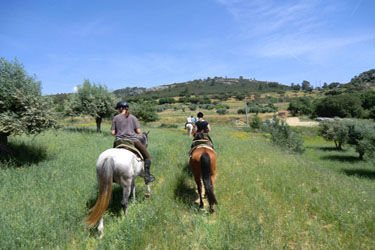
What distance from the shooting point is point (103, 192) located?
14.9 ft

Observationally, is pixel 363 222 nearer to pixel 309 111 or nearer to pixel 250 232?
pixel 250 232

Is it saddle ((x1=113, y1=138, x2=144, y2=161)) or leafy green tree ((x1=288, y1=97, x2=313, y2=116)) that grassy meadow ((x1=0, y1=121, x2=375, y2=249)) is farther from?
leafy green tree ((x1=288, y1=97, x2=313, y2=116))

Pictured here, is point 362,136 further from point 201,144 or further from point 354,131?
point 201,144

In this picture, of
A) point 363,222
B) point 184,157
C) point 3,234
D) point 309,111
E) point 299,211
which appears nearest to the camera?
point 3,234


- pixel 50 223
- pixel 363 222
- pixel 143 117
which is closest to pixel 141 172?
pixel 50 223

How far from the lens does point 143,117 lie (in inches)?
1596

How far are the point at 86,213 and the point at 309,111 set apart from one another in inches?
3393

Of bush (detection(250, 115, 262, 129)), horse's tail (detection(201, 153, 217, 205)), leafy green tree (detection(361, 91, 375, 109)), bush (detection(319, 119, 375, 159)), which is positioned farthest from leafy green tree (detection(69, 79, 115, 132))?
leafy green tree (detection(361, 91, 375, 109))

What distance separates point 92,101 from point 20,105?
1175 cm

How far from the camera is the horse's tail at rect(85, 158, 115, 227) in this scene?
171 inches

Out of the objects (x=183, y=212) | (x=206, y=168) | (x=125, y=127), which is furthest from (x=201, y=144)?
(x=125, y=127)

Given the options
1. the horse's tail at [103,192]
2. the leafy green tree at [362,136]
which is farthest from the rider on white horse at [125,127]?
the leafy green tree at [362,136]

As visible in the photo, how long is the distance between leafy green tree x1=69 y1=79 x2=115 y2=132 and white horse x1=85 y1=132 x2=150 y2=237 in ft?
55.1

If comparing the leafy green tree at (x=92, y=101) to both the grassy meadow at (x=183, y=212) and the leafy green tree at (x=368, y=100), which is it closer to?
the grassy meadow at (x=183, y=212)
